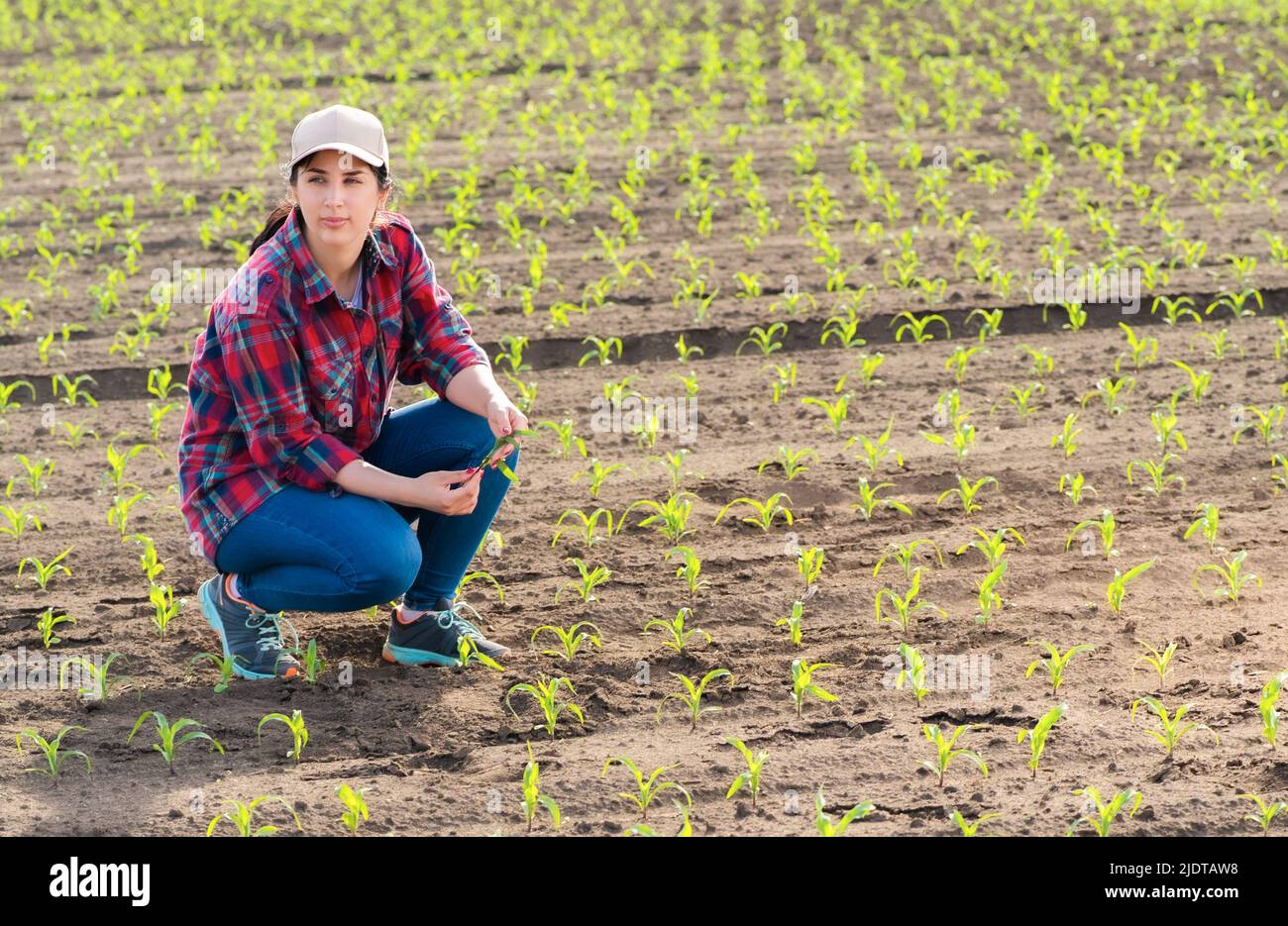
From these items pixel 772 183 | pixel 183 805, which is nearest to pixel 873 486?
pixel 183 805

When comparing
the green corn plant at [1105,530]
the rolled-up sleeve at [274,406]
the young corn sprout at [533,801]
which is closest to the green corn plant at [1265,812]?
the green corn plant at [1105,530]

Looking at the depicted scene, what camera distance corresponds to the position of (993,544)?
496 cm

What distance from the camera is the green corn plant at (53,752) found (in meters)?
4.04

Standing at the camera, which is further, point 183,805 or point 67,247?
point 67,247

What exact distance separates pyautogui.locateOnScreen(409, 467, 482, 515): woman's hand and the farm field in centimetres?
57

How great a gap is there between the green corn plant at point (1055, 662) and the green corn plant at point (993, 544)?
456 mm

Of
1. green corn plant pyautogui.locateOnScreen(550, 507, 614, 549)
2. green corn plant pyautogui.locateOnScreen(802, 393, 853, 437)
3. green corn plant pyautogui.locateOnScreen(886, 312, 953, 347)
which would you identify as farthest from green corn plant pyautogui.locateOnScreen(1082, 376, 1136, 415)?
green corn plant pyautogui.locateOnScreen(550, 507, 614, 549)

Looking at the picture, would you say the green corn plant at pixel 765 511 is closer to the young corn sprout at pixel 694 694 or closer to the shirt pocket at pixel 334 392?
the young corn sprout at pixel 694 694

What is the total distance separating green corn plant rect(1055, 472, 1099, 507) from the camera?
557cm

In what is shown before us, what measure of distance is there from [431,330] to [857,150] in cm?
631

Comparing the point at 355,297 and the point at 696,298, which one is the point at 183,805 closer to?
the point at 355,297

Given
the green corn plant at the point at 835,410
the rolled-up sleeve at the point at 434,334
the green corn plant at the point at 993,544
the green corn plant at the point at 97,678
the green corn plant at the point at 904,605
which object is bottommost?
the green corn plant at the point at 97,678

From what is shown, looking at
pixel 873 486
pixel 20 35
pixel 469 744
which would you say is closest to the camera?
pixel 469 744

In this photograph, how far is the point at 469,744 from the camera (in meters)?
4.20
